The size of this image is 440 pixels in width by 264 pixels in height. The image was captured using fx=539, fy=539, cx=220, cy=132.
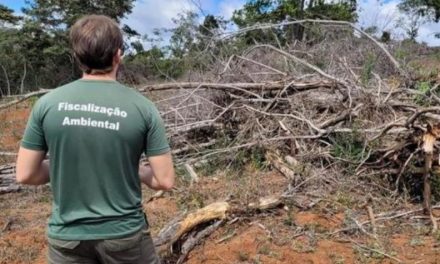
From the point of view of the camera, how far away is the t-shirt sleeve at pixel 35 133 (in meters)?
1.67

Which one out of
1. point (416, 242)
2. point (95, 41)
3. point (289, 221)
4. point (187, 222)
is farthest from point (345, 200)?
point (95, 41)

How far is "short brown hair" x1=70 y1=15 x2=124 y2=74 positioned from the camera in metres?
1.62

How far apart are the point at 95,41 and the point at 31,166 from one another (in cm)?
47

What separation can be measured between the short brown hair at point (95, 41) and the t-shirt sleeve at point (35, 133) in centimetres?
21

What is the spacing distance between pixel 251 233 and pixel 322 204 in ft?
2.59

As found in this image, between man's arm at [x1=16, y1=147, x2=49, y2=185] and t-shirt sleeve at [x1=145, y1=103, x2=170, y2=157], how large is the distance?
34cm

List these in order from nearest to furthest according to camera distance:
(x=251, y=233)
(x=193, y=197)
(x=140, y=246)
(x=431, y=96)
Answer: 1. (x=140, y=246)
2. (x=251, y=233)
3. (x=193, y=197)
4. (x=431, y=96)

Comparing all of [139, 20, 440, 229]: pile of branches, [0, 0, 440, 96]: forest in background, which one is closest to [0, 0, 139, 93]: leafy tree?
[0, 0, 440, 96]: forest in background

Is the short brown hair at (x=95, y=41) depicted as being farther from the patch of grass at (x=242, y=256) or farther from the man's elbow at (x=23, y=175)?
the patch of grass at (x=242, y=256)

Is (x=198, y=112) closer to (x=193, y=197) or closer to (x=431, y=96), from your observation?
(x=193, y=197)

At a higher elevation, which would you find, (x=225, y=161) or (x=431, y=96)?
(x=431, y=96)

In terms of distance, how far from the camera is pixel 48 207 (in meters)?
5.07

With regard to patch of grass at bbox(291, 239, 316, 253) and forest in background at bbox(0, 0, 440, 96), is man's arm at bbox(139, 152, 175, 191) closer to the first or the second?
patch of grass at bbox(291, 239, 316, 253)

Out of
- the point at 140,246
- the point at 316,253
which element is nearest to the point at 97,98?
the point at 140,246
